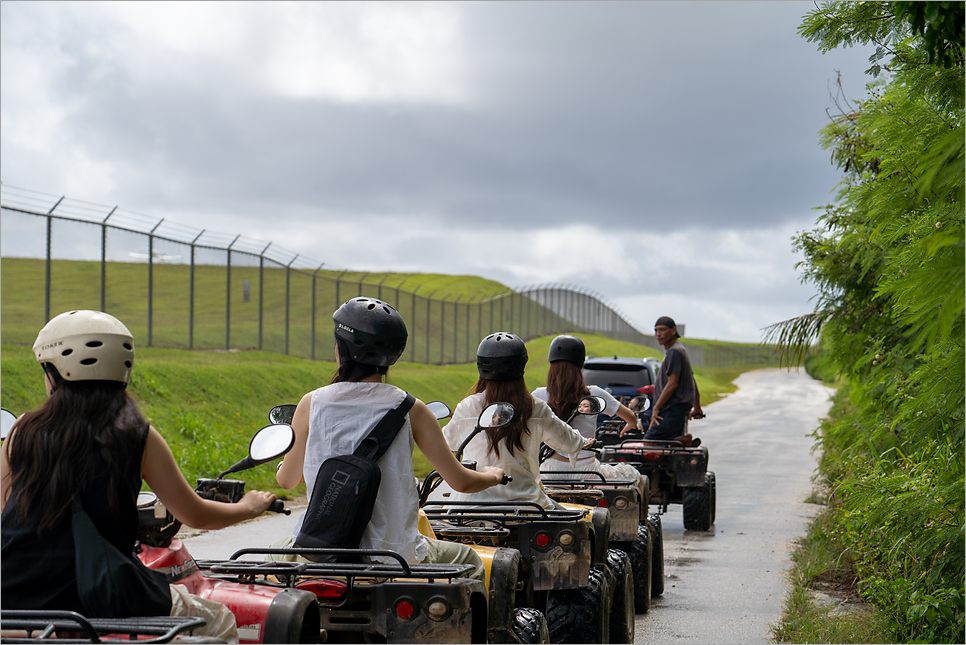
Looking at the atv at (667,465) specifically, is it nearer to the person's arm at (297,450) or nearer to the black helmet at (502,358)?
the black helmet at (502,358)

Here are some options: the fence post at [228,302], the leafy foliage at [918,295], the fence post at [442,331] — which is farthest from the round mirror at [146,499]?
the fence post at [442,331]

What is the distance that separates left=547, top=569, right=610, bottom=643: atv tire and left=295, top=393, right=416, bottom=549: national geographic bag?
2.10 m

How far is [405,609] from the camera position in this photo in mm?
3746

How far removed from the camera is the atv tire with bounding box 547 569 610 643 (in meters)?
5.64

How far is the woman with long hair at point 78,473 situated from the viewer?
9.59 feet

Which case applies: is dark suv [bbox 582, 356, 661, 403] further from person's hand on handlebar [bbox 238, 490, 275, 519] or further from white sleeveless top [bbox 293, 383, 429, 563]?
person's hand on handlebar [bbox 238, 490, 275, 519]

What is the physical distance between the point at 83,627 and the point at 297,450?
1714 mm

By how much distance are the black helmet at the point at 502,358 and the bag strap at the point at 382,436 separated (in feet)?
5.62

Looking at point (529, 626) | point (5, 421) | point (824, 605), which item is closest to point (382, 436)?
point (529, 626)

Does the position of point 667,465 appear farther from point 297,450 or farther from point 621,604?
point 297,450

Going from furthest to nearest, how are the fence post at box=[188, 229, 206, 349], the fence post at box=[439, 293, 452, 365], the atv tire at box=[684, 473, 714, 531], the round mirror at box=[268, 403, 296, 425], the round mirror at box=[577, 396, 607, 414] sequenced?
1. the fence post at box=[439, 293, 452, 365]
2. the fence post at box=[188, 229, 206, 349]
3. the atv tire at box=[684, 473, 714, 531]
4. the round mirror at box=[577, 396, 607, 414]
5. the round mirror at box=[268, 403, 296, 425]

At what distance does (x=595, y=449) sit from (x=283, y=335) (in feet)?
81.1

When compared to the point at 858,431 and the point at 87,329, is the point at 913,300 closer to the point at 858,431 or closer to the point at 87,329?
the point at 87,329

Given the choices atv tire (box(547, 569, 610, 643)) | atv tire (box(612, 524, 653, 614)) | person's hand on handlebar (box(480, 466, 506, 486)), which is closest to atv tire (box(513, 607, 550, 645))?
person's hand on handlebar (box(480, 466, 506, 486))
